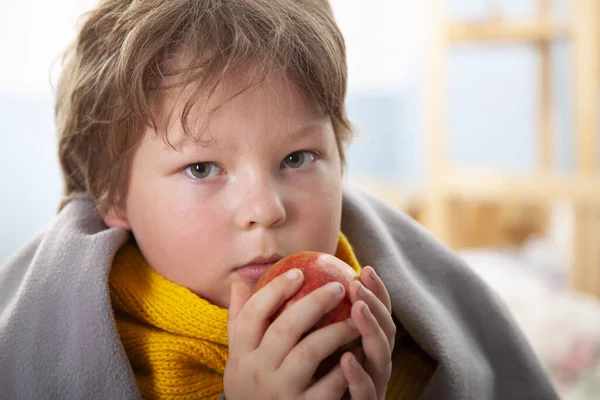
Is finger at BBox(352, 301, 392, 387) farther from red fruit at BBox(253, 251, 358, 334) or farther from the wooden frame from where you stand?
the wooden frame

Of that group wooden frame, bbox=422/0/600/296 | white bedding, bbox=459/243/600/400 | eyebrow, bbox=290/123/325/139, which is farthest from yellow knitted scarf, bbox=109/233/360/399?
wooden frame, bbox=422/0/600/296

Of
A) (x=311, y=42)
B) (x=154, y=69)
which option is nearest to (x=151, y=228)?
(x=154, y=69)

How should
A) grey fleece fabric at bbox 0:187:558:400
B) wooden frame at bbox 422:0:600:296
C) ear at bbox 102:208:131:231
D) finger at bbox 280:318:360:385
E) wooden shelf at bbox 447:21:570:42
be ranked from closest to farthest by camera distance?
finger at bbox 280:318:360:385
grey fleece fabric at bbox 0:187:558:400
ear at bbox 102:208:131:231
wooden frame at bbox 422:0:600:296
wooden shelf at bbox 447:21:570:42

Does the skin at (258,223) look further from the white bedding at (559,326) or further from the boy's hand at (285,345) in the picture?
the white bedding at (559,326)

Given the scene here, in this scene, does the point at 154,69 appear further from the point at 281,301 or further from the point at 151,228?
the point at 281,301

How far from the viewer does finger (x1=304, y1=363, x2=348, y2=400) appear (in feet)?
2.51

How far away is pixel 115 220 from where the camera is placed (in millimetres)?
1048

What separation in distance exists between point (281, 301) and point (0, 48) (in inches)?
67.7

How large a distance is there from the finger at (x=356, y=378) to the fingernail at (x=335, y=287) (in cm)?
7

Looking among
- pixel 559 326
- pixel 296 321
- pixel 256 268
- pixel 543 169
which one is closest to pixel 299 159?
pixel 256 268

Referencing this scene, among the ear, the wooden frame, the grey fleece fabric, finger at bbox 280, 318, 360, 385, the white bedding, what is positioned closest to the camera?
finger at bbox 280, 318, 360, 385

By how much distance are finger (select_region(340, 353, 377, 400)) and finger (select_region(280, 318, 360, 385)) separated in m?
0.02

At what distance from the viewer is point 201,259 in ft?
3.00

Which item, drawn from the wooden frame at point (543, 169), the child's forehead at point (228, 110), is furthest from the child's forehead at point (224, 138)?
the wooden frame at point (543, 169)
